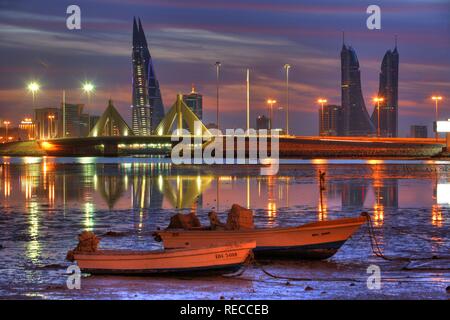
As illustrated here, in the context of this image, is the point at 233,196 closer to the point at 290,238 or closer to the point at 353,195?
the point at 353,195

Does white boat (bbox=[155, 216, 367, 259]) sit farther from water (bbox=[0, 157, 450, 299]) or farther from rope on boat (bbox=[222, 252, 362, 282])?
rope on boat (bbox=[222, 252, 362, 282])

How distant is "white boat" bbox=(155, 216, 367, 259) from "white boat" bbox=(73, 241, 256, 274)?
2.00 metres

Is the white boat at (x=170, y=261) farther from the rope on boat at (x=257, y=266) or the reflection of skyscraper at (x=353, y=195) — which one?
the reflection of skyscraper at (x=353, y=195)

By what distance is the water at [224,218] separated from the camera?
20125 millimetres

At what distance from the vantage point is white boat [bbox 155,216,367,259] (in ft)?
78.9

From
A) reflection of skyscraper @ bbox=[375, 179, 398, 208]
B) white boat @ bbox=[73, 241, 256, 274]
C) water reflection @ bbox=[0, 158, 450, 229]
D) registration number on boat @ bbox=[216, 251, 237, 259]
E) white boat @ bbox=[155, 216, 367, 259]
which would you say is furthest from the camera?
reflection of skyscraper @ bbox=[375, 179, 398, 208]

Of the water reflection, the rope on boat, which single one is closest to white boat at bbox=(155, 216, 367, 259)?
the rope on boat

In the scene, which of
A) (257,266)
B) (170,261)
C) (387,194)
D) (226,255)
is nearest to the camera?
(170,261)

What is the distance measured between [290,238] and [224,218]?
486 inches

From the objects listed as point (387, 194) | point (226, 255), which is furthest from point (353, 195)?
point (226, 255)

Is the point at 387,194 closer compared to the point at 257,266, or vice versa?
the point at 257,266

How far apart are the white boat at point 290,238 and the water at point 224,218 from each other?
45 centimetres

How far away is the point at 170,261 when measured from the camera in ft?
70.6

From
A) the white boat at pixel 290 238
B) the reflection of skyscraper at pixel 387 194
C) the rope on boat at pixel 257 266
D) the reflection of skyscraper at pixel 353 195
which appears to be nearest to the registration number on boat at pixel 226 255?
the rope on boat at pixel 257 266
